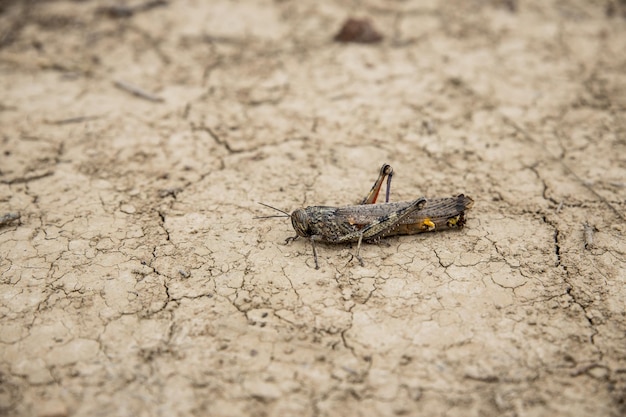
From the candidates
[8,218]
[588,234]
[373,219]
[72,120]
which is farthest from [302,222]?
[72,120]

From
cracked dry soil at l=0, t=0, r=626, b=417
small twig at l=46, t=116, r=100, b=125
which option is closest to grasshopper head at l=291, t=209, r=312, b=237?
cracked dry soil at l=0, t=0, r=626, b=417

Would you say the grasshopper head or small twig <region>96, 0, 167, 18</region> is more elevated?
small twig <region>96, 0, 167, 18</region>

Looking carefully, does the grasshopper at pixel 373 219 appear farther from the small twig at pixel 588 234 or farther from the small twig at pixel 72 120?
the small twig at pixel 72 120

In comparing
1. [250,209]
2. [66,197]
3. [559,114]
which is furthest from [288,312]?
[559,114]

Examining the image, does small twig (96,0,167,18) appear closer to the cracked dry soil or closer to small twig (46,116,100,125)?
the cracked dry soil

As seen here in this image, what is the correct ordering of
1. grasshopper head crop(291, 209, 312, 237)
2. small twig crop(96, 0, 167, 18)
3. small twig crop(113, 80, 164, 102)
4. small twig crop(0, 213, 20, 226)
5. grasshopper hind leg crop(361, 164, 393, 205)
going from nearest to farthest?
grasshopper head crop(291, 209, 312, 237) < grasshopper hind leg crop(361, 164, 393, 205) < small twig crop(0, 213, 20, 226) < small twig crop(113, 80, 164, 102) < small twig crop(96, 0, 167, 18)

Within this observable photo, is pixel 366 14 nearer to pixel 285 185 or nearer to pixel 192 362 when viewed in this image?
pixel 285 185

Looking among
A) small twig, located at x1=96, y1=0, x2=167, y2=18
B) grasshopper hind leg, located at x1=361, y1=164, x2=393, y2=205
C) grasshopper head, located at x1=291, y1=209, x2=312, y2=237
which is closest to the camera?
grasshopper head, located at x1=291, y1=209, x2=312, y2=237

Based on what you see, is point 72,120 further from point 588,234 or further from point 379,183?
point 588,234
